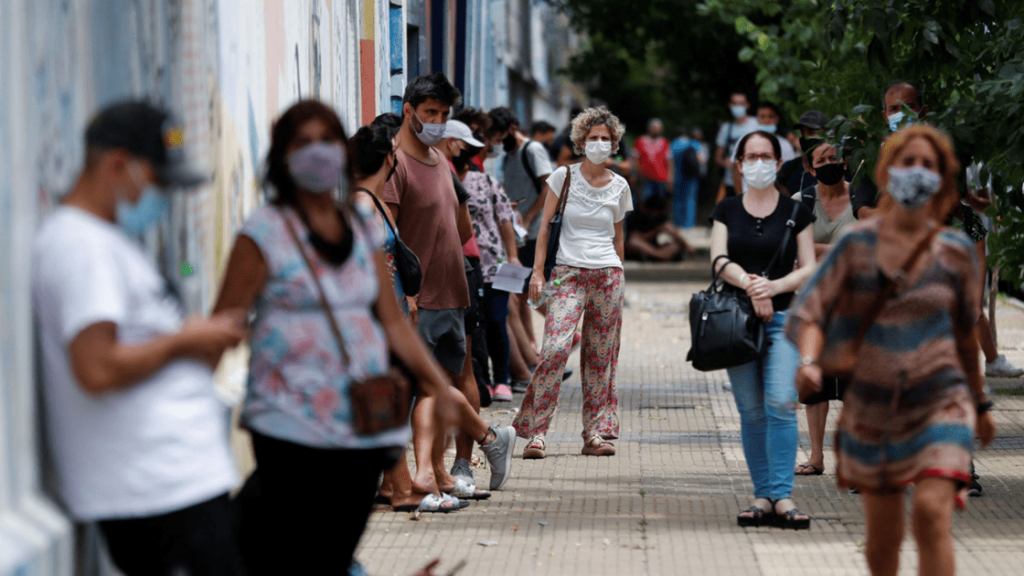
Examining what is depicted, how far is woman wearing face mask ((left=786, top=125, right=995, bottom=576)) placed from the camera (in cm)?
416

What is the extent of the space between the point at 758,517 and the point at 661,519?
0.47 metres

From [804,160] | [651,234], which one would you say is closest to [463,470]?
[804,160]

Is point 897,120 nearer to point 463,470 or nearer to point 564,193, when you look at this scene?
point 564,193

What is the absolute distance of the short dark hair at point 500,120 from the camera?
33.9 ft

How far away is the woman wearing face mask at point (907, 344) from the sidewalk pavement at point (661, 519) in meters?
1.20

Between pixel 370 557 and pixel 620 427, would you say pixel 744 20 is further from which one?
pixel 370 557

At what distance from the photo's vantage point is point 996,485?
7.02 meters

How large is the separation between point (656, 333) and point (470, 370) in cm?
709

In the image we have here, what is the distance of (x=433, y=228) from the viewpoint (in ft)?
22.1

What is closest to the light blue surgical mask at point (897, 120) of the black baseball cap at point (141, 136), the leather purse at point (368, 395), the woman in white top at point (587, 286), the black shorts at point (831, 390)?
the black shorts at point (831, 390)

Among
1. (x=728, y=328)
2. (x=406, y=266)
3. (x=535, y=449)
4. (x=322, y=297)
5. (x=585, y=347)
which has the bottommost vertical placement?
(x=535, y=449)

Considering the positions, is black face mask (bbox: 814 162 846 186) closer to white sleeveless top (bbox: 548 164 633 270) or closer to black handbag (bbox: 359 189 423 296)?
white sleeveless top (bbox: 548 164 633 270)

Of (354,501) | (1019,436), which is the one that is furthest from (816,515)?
(354,501)

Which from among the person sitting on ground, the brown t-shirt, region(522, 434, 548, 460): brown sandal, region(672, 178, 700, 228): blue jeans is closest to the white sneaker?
region(522, 434, 548, 460): brown sandal
